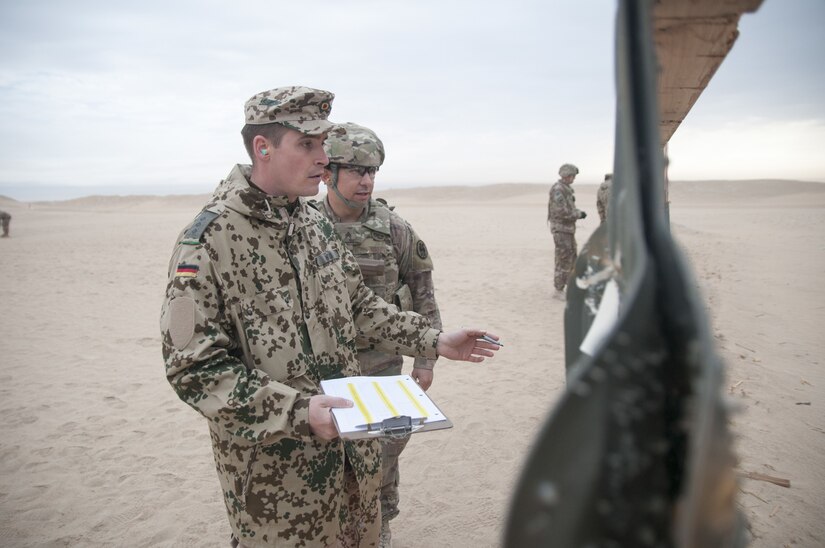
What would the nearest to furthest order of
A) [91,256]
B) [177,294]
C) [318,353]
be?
[177,294], [318,353], [91,256]

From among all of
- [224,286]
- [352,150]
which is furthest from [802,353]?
[224,286]

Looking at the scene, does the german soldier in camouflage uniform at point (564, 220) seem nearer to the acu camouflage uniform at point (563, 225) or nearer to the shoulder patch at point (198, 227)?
the acu camouflage uniform at point (563, 225)

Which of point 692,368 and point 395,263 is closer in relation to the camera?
point 692,368

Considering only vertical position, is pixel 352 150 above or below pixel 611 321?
above

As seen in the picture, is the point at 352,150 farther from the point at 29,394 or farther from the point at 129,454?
the point at 29,394

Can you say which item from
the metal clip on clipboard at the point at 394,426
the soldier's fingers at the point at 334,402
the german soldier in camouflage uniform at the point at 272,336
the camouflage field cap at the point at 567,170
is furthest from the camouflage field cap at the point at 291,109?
the camouflage field cap at the point at 567,170

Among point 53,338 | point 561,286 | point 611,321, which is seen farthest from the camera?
point 561,286

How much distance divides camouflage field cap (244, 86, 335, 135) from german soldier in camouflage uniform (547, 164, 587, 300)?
7.68m

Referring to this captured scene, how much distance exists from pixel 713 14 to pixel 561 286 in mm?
9017

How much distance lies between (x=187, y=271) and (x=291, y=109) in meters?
0.68

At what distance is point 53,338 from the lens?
322 inches

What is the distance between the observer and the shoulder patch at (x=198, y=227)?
1.81m

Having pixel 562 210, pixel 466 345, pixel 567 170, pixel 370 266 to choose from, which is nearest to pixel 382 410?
pixel 466 345

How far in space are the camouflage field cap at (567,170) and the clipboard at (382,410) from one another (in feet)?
26.4
